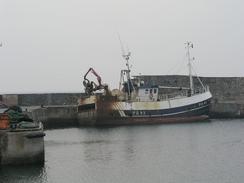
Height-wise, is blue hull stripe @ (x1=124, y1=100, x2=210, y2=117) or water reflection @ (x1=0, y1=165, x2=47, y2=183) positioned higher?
blue hull stripe @ (x1=124, y1=100, x2=210, y2=117)

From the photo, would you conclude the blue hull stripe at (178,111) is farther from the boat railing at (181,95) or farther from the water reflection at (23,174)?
the water reflection at (23,174)

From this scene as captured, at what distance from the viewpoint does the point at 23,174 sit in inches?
695

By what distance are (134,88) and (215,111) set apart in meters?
8.14

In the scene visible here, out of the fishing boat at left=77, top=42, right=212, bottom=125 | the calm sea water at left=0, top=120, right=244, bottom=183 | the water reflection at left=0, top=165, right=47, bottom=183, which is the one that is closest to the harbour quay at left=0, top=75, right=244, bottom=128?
the fishing boat at left=77, top=42, right=212, bottom=125

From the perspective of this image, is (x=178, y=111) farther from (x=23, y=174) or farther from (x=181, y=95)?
(x=23, y=174)

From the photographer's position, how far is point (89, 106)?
38750 mm

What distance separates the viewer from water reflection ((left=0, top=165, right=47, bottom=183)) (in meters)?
17.2

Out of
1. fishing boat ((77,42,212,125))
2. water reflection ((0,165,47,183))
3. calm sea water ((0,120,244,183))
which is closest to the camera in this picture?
water reflection ((0,165,47,183))

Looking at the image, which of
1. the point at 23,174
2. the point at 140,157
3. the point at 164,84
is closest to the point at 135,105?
the point at 164,84

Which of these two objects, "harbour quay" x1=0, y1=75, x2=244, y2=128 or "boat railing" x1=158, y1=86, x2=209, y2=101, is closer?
"harbour quay" x1=0, y1=75, x2=244, y2=128

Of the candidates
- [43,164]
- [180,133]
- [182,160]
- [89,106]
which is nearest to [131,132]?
[180,133]

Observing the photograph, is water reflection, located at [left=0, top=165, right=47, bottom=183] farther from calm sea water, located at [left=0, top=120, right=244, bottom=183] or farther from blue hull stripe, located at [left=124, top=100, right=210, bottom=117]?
blue hull stripe, located at [left=124, top=100, right=210, bottom=117]

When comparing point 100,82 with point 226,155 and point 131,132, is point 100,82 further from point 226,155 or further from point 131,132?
point 226,155

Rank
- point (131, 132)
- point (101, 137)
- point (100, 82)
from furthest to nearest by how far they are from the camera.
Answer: point (100, 82), point (131, 132), point (101, 137)
